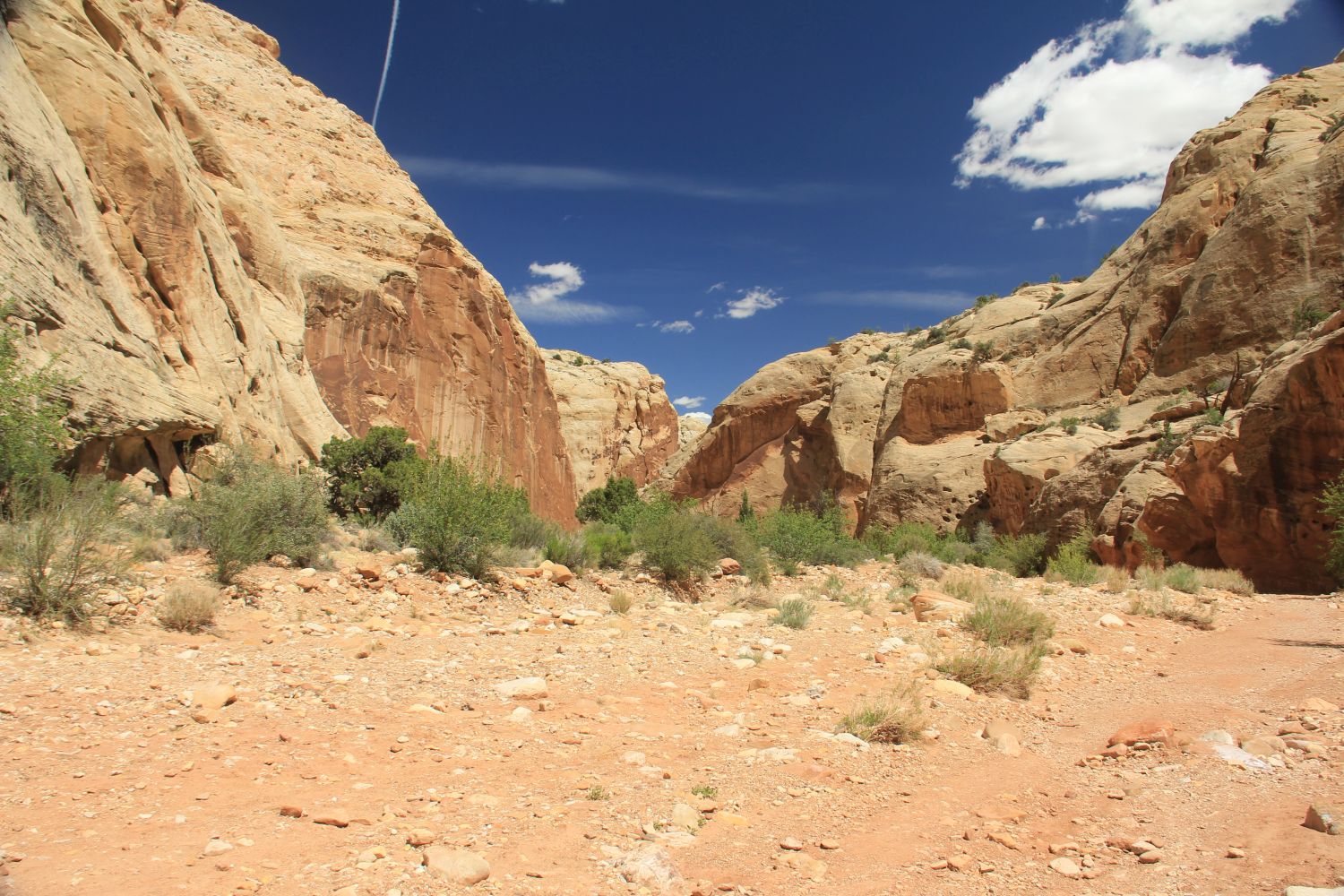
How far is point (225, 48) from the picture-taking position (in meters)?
30.5

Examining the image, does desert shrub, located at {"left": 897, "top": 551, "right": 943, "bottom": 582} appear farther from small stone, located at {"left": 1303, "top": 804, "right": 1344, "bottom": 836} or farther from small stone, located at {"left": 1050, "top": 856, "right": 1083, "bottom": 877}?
small stone, located at {"left": 1050, "top": 856, "right": 1083, "bottom": 877}

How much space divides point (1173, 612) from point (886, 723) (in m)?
7.77

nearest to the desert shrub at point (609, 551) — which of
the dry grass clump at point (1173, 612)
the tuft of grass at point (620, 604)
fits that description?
the tuft of grass at point (620, 604)

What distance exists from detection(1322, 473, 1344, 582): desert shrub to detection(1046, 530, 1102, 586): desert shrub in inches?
141

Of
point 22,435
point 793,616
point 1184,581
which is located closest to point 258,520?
point 22,435

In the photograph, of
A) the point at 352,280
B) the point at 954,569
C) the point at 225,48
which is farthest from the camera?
the point at 225,48

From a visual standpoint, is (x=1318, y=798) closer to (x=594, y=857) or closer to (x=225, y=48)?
(x=594, y=857)

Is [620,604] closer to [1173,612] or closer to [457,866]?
[457,866]

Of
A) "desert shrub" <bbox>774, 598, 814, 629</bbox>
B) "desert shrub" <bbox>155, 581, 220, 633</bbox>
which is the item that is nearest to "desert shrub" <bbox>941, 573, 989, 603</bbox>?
"desert shrub" <bbox>774, 598, 814, 629</bbox>

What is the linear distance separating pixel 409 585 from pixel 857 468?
84.9ft

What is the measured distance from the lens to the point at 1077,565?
48.6ft

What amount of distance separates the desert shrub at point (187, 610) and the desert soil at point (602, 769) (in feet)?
0.55

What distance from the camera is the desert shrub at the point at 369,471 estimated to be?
15.3 metres


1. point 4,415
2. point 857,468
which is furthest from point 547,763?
point 857,468
